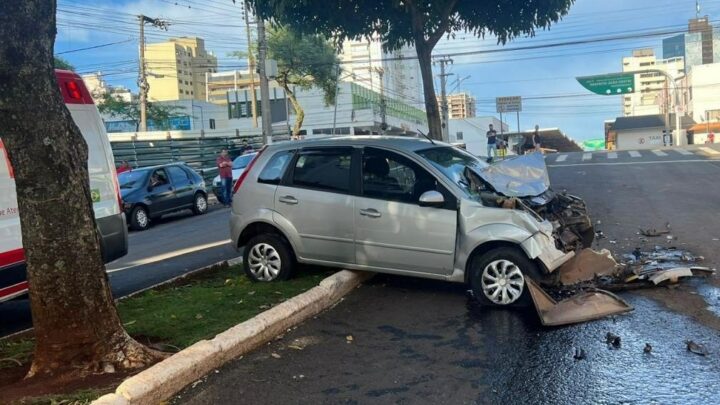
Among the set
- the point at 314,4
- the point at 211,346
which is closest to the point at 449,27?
the point at 314,4

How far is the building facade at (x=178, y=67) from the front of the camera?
78250mm

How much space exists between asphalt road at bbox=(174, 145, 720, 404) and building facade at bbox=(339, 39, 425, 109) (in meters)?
63.0

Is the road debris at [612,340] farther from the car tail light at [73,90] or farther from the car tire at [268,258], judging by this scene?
the car tail light at [73,90]

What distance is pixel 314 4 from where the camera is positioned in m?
11.0

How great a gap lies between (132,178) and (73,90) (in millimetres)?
10202

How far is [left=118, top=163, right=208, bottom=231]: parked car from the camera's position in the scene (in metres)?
15.4

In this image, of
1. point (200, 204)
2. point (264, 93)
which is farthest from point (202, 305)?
point (264, 93)

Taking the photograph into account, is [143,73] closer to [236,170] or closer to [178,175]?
[236,170]

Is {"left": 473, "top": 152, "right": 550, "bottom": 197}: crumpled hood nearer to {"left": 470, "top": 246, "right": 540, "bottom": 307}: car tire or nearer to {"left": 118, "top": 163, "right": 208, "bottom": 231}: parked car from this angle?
{"left": 470, "top": 246, "right": 540, "bottom": 307}: car tire

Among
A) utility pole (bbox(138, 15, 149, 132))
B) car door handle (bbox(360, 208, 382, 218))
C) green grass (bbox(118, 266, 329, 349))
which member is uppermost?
utility pole (bbox(138, 15, 149, 132))

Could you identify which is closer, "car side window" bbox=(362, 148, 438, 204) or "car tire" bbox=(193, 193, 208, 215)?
"car side window" bbox=(362, 148, 438, 204)

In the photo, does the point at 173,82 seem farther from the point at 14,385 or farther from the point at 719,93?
the point at 14,385

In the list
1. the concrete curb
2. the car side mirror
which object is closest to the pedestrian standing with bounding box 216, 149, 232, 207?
the concrete curb

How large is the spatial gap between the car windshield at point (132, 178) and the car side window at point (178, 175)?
0.88m
